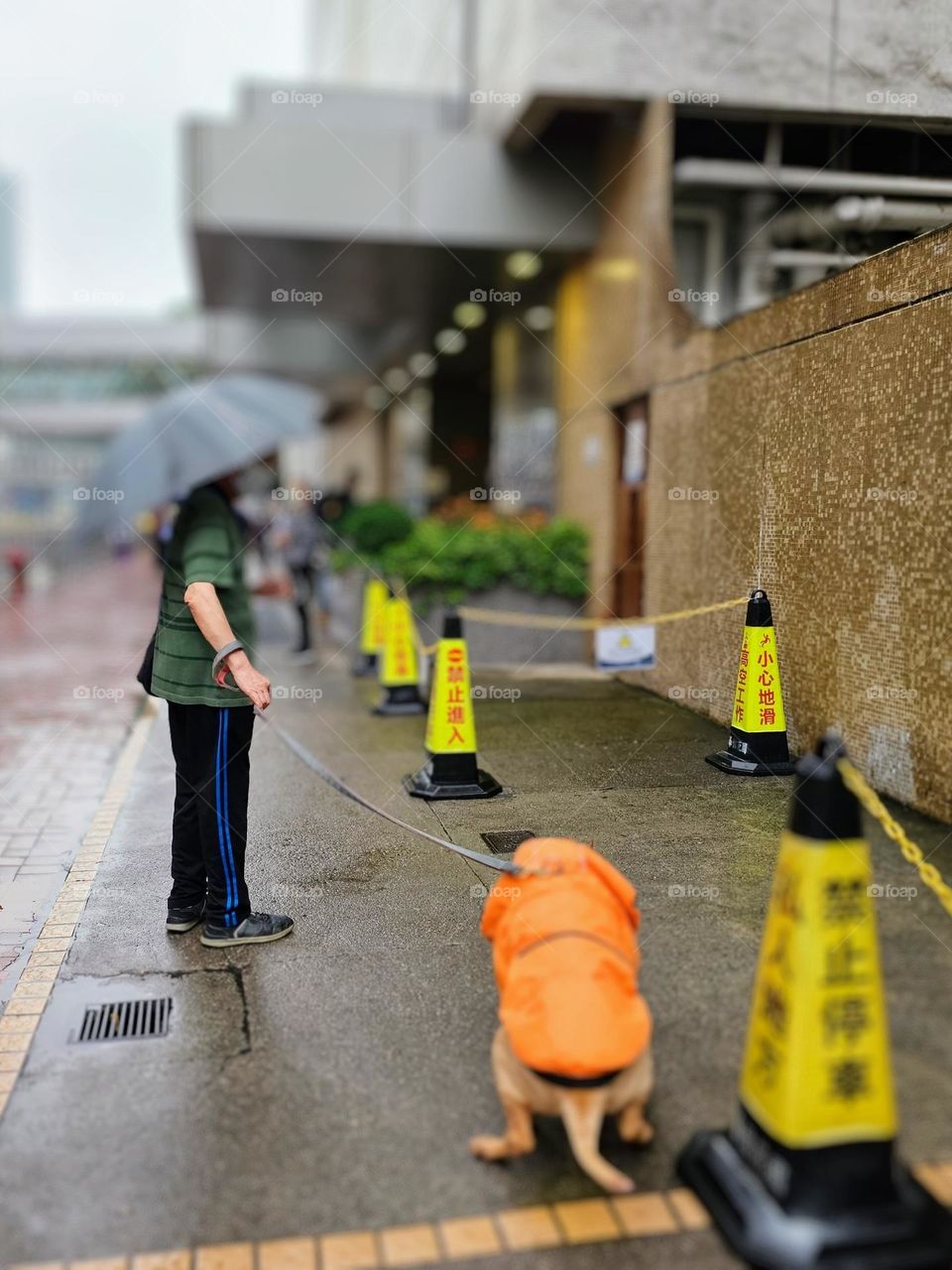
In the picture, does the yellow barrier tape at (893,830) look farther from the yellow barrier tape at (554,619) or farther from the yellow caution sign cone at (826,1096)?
A: the yellow barrier tape at (554,619)

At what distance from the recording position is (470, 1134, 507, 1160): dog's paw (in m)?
2.89

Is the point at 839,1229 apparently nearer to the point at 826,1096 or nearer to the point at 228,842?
the point at 826,1096

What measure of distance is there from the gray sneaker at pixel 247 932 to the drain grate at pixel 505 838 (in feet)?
4.21

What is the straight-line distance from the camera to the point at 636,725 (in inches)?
294

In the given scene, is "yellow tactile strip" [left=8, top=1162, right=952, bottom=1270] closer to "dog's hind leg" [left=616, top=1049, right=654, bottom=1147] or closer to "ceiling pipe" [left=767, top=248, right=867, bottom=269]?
"dog's hind leg" [left=616, top=1049, right=654, bottom=1147]

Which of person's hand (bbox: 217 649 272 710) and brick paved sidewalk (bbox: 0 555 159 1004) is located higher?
person's hand (bbox: 217 649 272 710)

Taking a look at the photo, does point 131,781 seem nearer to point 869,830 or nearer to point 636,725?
point 636,725

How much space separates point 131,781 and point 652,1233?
536cm

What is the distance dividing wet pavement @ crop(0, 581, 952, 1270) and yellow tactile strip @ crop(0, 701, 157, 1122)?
0.06m

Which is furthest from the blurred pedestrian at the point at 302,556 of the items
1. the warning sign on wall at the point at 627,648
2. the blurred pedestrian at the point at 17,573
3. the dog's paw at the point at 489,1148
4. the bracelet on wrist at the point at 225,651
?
the blurred pedestrian at the point at 17,573

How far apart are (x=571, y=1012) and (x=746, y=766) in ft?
12.4

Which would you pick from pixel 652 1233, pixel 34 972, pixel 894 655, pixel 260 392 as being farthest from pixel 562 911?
pixel 894 655

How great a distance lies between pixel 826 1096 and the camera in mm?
2492

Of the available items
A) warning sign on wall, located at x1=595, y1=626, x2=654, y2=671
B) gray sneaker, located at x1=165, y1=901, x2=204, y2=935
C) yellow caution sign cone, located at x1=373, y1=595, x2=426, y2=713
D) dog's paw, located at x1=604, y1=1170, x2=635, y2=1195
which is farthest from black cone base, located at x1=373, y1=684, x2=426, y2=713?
dog's paw, located at x1=604, y1=1170, x2=635, y2=1195
